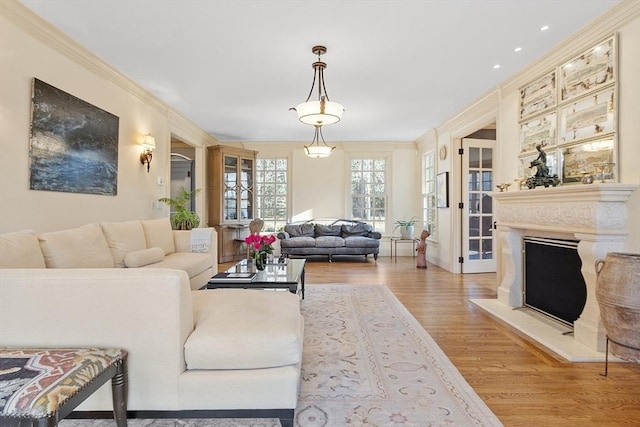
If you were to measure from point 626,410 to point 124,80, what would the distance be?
201 inches

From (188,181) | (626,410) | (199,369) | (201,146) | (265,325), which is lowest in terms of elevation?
(626,410)

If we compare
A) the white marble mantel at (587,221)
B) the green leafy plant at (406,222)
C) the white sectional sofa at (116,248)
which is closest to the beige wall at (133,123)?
the white marble mantel at (587,221)

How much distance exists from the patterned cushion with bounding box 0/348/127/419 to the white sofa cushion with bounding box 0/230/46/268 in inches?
41.0

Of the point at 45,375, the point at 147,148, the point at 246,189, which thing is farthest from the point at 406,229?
the point at 45,375

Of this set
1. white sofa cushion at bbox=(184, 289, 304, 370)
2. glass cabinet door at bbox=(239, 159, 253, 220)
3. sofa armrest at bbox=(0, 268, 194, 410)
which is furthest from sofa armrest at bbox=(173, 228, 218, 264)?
sofa armrest at bbox=(0, 268, 194, 410)

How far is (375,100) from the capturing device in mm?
4867

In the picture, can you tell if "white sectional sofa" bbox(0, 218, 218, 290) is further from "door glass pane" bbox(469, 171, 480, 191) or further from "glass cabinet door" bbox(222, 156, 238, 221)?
"door glass pane" bbox(469, 171, 480, 191)

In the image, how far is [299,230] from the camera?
24.3ft

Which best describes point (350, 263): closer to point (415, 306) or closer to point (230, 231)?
point (230, 231)

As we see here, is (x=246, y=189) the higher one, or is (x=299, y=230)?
(x=246, y=189)

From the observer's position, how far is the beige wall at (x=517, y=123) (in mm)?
2490

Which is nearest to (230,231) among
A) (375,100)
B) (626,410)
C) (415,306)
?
(375,100)

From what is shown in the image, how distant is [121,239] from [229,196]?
3739 millimetres

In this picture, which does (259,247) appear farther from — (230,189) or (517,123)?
(230,189)
